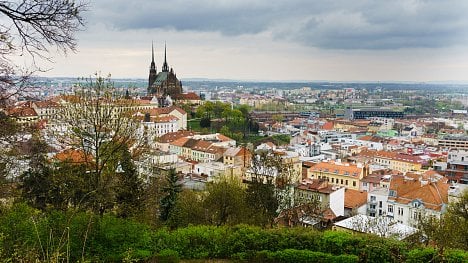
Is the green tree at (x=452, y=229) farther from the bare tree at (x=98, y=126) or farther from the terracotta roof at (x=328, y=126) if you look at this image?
the terracotta roof at (x=328, y=126)

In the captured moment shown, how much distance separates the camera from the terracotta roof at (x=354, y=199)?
1142 inches

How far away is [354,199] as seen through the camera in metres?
29.7

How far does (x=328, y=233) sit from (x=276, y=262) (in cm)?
175

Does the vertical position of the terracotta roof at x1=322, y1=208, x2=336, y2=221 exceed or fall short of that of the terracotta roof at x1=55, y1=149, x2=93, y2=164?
it falls short

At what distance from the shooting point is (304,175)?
42.0 metres

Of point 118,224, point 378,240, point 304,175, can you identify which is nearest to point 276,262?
point 378,240

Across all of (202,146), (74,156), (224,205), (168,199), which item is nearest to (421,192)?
(224,205)

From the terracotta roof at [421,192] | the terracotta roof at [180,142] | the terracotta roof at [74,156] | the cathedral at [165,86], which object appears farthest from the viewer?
the cathedral at [165,86]

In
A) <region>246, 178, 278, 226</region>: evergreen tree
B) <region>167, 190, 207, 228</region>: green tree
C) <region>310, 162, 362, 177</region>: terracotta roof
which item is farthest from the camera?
<region>310, 162, 362, 177</region>: terracotta roof

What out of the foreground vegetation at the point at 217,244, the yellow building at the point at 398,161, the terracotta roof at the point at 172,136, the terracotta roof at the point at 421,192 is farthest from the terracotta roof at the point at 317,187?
the terracotta roof at the point at 172,136

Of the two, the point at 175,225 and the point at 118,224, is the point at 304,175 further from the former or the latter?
the point at 118,224

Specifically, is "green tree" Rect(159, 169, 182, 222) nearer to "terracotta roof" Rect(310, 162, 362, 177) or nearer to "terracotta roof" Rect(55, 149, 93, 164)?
"terracotta roof" Rect(55, 149, 93, 164)

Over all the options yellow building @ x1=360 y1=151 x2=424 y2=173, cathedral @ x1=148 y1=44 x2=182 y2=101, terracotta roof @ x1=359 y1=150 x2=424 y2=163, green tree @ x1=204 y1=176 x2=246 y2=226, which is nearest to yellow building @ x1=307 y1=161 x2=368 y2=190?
yellow building @ x1=360 y1=151 x2=424 y2=173

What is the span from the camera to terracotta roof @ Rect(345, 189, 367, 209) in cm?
2900
